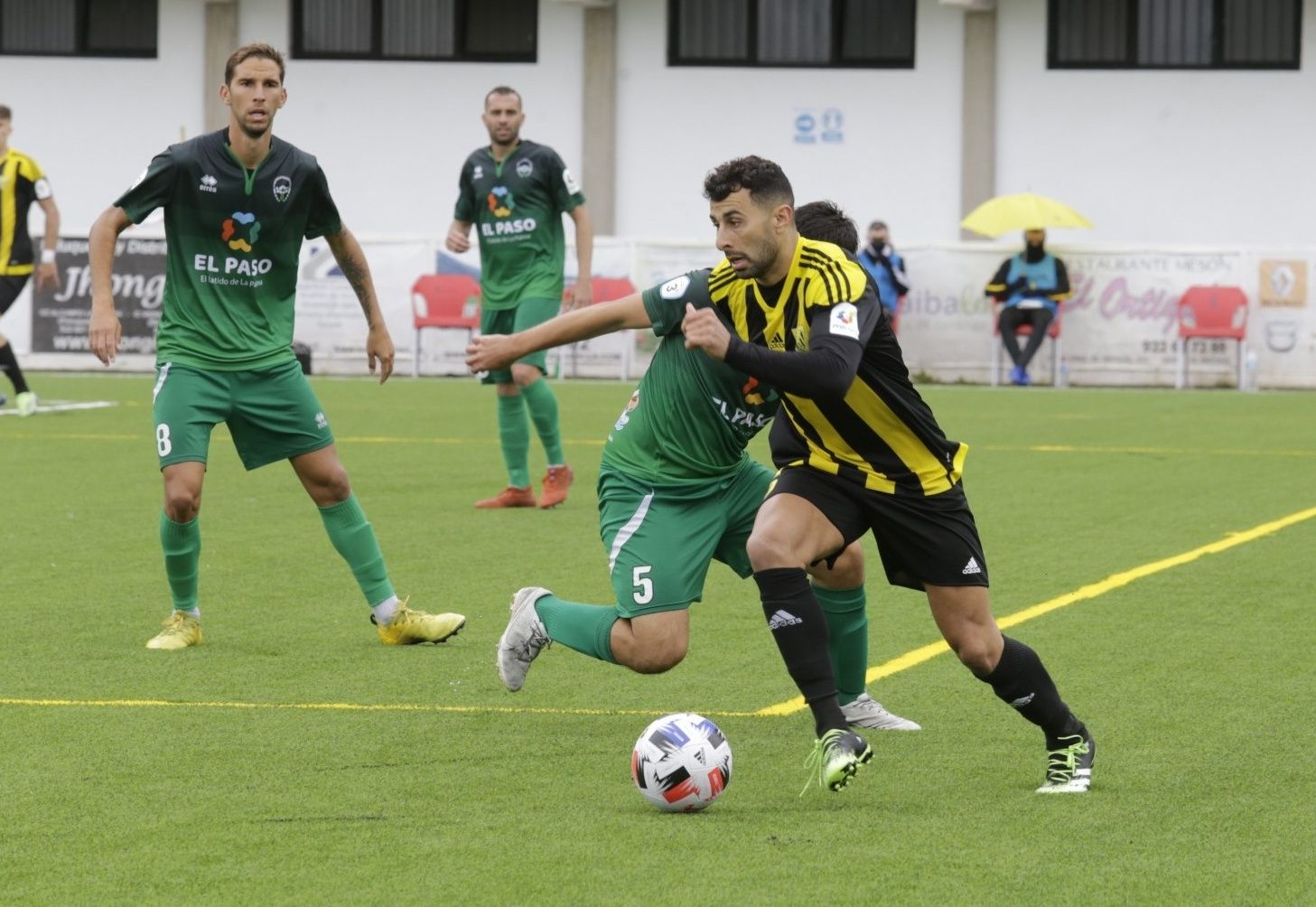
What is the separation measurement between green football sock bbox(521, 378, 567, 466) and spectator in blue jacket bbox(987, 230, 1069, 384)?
42.4 ft

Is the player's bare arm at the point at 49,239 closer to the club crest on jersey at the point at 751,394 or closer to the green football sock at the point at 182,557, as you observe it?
the green football sock at the point at 182,557

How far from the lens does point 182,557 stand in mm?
7352

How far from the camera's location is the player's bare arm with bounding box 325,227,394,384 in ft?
25.0

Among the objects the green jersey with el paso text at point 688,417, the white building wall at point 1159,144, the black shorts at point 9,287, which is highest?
the white building wall at point 1159,144

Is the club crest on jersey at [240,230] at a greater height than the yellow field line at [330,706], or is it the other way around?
the club crest on jersey at [240,230]

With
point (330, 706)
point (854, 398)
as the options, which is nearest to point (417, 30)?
point (330, 706)

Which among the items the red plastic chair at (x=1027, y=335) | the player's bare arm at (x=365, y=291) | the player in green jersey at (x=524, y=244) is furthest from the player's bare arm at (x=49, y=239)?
Answer: the red plastic chair at (x=1027, y=335)

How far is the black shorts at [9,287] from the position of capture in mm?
16359

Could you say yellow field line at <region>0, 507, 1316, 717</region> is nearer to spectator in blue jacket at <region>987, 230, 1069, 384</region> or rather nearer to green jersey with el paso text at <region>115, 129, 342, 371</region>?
green jersey with el paso text at <region>115, 129, 342, 371</region>

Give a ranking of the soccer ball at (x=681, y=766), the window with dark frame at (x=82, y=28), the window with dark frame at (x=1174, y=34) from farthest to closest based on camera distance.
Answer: the window with dark frame at (x=82, y=28), the window with dark frame at (x=1174, y=34), the soccer ball at (x=681, y=766)

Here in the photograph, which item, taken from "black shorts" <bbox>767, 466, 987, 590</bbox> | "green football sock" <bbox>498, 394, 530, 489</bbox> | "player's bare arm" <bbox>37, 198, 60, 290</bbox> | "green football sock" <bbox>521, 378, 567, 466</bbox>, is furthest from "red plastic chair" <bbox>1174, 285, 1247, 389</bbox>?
"black shorts" <bbox>767, 466, 987, 590</bbox>

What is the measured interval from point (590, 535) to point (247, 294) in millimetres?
3374

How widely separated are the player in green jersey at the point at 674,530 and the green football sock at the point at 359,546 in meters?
1.37

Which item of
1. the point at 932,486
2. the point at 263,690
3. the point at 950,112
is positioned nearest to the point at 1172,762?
the point at 932,486
